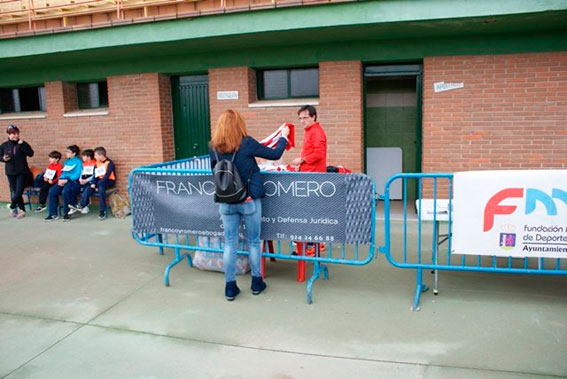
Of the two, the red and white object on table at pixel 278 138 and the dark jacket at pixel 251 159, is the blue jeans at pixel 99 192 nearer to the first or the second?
the red and white object on table at pixel 278 138

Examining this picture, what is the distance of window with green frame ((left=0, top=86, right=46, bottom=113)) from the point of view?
11.4 m

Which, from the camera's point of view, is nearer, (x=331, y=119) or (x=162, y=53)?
(x=331, y=119)

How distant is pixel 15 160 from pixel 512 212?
9.19 metres

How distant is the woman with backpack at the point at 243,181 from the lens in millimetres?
4793

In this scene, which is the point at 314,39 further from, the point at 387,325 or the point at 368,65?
the point at 387,325

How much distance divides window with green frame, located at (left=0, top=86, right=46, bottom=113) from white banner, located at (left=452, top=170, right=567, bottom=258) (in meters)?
10.2

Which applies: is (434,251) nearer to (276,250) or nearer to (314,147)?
(314,147)

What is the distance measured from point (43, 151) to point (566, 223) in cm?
1049

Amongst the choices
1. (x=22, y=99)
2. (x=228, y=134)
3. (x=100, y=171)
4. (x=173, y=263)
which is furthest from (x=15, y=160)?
(x=228, y=134)

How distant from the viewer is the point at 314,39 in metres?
8.41

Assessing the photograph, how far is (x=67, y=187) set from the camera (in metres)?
9.56

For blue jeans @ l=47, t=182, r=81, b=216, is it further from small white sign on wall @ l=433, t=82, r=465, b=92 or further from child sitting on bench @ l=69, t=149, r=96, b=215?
small white sign on wall @ l=433, t=82, r=465, b=92

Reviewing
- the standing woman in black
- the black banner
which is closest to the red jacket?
the black banner

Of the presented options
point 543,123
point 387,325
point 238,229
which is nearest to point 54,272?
point 238,229
